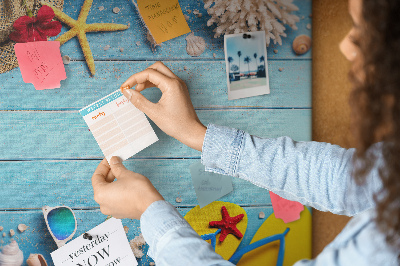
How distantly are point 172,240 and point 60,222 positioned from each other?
1.64 feet

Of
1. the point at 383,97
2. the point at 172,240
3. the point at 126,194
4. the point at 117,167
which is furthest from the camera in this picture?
the point at 117,167

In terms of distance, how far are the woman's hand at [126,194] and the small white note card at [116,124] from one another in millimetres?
67

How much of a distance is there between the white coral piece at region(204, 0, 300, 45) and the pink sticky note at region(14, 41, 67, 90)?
0.44 metres

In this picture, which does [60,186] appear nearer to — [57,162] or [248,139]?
[57,162]

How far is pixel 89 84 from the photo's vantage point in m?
0.87

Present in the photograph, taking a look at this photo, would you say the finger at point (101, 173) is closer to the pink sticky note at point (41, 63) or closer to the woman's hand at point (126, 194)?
the woman's hand at point (126, 194)

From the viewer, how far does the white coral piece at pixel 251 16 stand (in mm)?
892

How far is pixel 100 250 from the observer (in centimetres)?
89

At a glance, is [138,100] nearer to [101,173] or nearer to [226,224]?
[101,173]

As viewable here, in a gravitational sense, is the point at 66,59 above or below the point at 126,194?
above

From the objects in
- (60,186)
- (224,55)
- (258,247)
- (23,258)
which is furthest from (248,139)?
(23,258)

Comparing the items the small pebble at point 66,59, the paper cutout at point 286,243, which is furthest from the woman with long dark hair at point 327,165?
the paper cutout at point 286,243

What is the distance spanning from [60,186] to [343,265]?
76 cm

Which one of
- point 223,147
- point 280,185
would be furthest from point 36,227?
point 280,185
